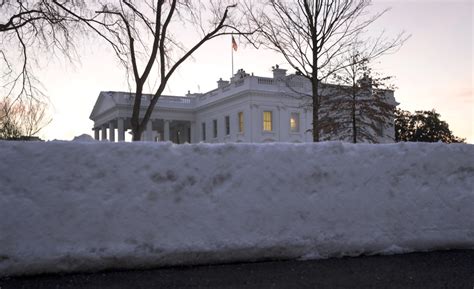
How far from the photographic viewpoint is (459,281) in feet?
15.0

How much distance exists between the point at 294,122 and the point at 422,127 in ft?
84.3

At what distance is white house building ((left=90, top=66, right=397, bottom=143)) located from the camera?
44.3m

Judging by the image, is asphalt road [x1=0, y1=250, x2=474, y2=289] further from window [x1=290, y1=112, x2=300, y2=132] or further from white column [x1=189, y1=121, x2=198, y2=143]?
white column [x1=189, y1=121, x2=198, y2=143]

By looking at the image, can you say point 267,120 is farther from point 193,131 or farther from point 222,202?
point 222,202

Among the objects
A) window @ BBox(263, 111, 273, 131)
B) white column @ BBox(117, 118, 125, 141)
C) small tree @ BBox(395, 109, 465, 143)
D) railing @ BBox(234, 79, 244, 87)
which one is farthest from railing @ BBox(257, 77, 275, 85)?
small tree @ BBox(395, 109, 465, 143)

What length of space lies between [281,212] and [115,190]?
2117 mm

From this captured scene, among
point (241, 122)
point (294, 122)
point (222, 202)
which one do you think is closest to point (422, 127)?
point (294, 122)

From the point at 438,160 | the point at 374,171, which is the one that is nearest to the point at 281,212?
the point at 374,171

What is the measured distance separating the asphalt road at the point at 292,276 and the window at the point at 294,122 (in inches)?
1582

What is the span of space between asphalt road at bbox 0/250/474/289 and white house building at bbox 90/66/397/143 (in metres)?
32.5

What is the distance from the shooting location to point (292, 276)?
4.77m

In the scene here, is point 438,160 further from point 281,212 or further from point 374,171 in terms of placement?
point 281,212

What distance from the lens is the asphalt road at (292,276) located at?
14.6 ft

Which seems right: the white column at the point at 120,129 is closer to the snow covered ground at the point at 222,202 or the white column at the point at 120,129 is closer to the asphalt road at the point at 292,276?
the snow covered ground at the point at 222,202
